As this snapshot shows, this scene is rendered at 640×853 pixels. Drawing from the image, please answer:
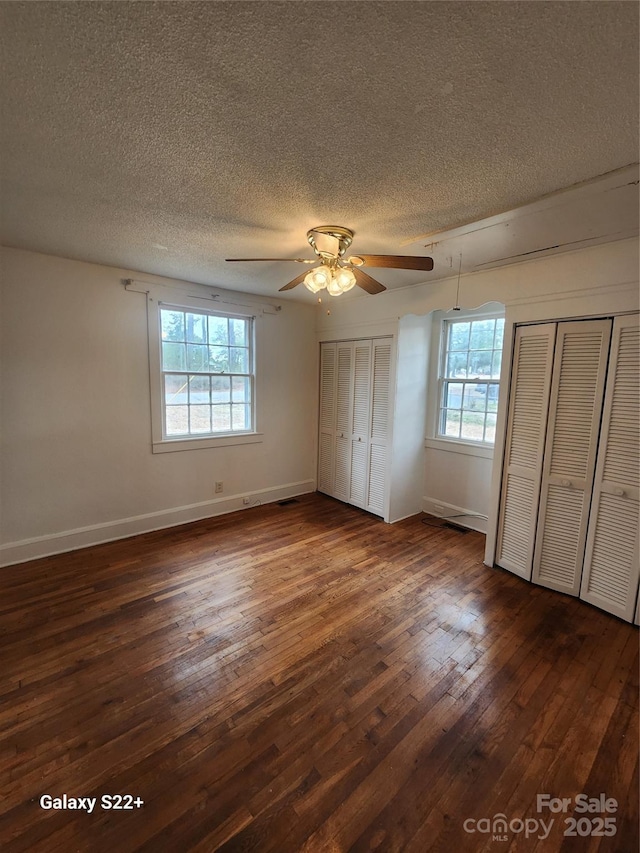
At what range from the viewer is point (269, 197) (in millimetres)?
1843

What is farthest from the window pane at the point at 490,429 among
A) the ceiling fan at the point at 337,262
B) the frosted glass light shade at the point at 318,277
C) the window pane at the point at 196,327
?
the window pane at the point at 196,327

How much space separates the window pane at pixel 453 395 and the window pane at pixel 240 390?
7.59ft

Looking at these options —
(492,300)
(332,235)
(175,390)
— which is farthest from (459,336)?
(175,390)

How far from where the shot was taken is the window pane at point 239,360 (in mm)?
3990

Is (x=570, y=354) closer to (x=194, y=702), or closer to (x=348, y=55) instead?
(x=348, y=55)

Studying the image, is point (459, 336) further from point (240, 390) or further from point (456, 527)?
point (240, 390)

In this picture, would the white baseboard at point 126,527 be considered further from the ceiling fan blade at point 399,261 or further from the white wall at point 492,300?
the ceiling fan blade at point 399,261

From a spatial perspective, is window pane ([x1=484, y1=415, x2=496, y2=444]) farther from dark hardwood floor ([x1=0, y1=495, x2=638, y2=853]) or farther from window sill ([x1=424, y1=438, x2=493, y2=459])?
dark hardwood floor ([x1=0, y1=495, x2=638, y2=853])

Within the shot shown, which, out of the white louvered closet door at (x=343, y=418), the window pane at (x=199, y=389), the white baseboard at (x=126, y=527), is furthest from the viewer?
the white louvered closet door at (x=343, y=418)

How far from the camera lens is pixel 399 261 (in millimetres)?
2010

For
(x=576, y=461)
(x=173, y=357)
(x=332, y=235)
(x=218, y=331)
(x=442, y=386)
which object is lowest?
(x=576, y=461)

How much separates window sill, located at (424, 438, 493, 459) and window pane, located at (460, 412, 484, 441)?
3.9 inches

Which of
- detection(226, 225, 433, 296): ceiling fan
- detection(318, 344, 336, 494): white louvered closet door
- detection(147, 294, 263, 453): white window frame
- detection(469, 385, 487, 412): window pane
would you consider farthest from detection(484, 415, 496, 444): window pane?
detection(147, 294, 263, 453): white window frame

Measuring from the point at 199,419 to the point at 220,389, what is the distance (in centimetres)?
41
